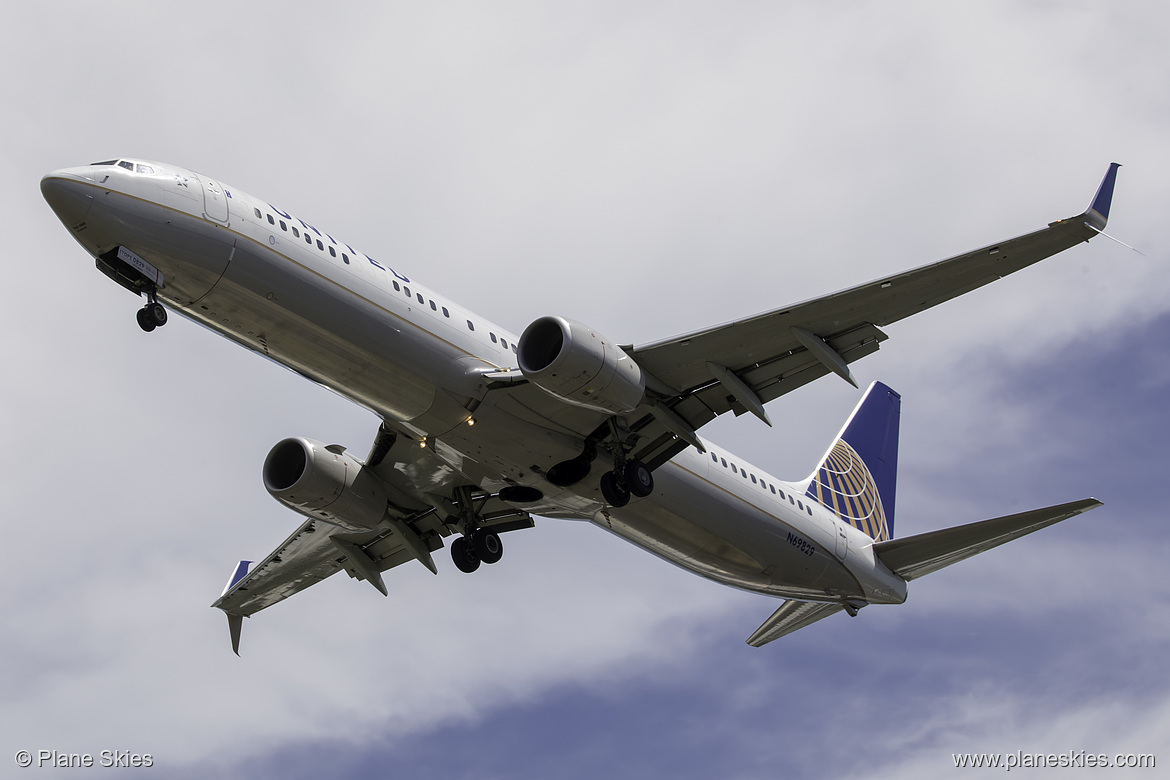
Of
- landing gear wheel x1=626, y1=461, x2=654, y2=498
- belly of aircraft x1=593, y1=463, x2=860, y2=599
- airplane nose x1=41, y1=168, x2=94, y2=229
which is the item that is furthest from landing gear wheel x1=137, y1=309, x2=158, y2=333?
belly of aircraft x1=593, y1=463, x2=860, y2=599

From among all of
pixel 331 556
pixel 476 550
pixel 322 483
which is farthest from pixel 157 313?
pixel 331 556

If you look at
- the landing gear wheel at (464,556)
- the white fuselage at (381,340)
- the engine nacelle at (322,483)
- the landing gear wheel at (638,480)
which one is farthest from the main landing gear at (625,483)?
the engine nacelle at (322,483)

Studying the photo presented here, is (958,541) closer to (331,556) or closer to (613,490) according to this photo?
(613,490)

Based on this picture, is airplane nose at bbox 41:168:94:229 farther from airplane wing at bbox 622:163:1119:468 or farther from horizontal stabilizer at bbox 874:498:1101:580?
horizontal stabilizer at bbox 874:498:1101:580

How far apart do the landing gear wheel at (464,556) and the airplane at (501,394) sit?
5cm

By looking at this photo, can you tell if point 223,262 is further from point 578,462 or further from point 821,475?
point 821,475

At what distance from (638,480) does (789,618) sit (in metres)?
9.71

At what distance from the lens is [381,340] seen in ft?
69.9

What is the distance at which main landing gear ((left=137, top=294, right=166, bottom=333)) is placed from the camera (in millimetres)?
19844

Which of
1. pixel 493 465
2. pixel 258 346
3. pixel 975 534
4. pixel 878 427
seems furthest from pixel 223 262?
pixel 878 427

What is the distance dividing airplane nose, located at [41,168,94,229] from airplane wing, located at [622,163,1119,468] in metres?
9.83

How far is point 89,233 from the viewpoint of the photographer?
63.5ft

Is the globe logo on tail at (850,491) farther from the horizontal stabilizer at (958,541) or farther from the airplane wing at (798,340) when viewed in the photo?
the airplane wing at (798,340)

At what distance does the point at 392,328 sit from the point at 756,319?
6644 millimetres
